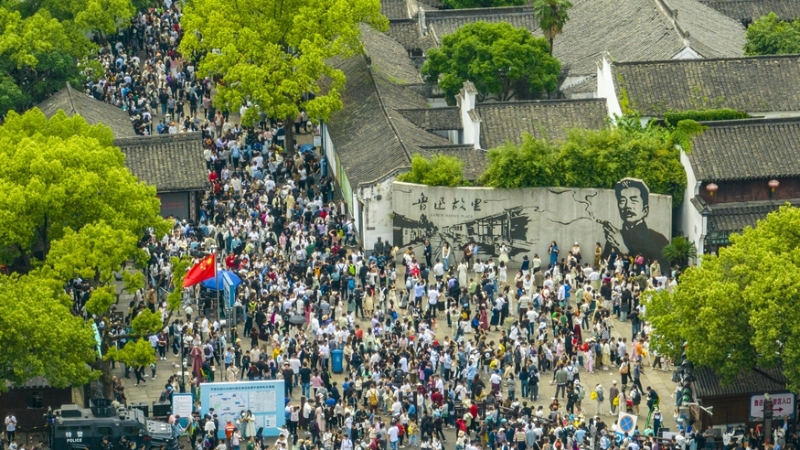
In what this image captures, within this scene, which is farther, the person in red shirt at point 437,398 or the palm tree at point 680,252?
the palm tree at point 680,252

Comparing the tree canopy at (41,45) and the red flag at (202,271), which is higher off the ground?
the tree canopy at (41,45)

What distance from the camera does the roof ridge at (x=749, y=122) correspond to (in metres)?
91.9

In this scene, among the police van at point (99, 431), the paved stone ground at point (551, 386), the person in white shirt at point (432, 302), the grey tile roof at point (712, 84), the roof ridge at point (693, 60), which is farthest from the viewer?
the roof ridge at point (693, 60)

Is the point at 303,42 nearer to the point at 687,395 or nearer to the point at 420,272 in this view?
the point at 420,272

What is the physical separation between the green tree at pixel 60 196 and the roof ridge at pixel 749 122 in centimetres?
2571

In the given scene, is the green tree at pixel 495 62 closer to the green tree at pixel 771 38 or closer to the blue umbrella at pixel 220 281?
the green tree at pixel 771 38

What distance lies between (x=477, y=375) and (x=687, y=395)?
25.5ft

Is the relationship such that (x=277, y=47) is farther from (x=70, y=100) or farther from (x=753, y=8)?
(x=753, y=8)

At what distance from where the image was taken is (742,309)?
74.3m

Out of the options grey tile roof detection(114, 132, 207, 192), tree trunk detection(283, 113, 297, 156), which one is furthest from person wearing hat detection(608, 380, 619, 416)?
tree trunk detection(283, 113, 297, 156)

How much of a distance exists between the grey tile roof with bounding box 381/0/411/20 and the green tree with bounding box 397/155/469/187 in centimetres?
3069

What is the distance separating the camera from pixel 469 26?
10569 cm

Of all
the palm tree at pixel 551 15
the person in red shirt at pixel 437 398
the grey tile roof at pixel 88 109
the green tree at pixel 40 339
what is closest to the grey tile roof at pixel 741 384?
the person in red shirt at pixel 437 398

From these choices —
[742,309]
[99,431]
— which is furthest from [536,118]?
[99,431]
